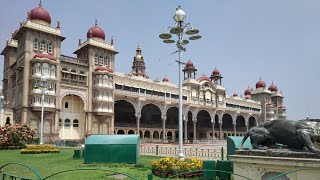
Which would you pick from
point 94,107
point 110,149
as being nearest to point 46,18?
point 94,107

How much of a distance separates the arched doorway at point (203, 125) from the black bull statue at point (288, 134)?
57893 mm

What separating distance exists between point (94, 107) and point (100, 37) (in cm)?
1095

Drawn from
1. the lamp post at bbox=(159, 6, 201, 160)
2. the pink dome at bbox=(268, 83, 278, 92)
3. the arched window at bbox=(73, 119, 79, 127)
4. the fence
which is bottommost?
the fence

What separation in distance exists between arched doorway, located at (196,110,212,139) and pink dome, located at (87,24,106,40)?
30.7m

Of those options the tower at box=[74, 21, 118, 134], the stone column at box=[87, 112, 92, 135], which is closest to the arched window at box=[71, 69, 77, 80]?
the tower at box=[74, 21, 118, 134]

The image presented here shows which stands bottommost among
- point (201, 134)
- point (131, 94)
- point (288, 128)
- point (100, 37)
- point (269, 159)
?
point (201, 134)

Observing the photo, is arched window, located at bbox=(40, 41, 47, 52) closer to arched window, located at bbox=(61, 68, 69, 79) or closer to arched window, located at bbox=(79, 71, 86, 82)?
arched window, located at bbox=(61, 68, 69, 79)

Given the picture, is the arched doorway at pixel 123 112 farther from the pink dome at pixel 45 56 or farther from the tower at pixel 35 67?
the pink dome at pixel 45 56

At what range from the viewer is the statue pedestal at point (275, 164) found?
6109 mm

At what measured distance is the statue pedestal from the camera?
6109 millimetres

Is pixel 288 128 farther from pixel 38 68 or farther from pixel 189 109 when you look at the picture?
pixel 189 109

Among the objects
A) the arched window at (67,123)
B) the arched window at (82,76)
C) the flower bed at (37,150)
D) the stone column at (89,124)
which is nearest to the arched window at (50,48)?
the arched window at (82,76)

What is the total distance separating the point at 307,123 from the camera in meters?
7.07

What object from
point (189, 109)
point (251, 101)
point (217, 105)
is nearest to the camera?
point (189, 109)
